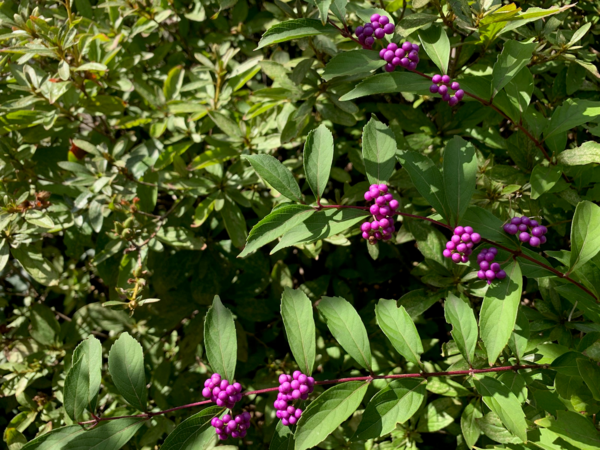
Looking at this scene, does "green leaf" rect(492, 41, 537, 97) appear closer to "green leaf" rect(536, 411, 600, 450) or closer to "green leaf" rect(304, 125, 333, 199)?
"green leaf" rect(304, 125, 333, 199)

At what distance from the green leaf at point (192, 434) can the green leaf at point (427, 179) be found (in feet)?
2.98

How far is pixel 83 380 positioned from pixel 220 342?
1.44 feet

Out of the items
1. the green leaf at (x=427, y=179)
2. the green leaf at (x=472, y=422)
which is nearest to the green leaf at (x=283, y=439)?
the green leaf at (x=472, y=422)

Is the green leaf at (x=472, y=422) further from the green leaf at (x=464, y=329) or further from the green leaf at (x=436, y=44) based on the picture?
the green leaf at (x=436, y=44)

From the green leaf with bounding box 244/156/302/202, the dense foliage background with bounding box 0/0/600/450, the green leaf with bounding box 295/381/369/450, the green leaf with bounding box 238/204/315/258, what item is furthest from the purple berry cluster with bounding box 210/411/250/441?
the green leaf with bounding box 244/156/302/202

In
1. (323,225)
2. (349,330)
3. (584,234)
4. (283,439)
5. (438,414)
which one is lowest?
(438,414)

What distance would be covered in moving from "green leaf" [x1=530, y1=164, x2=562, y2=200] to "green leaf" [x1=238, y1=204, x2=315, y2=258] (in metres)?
0.76

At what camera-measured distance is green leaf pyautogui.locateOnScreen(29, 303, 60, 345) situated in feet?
8.23

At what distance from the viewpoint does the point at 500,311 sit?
132cm

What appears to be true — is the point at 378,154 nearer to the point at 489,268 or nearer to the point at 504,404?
the point at 489,268

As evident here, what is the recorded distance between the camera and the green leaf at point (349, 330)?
148 centimetres

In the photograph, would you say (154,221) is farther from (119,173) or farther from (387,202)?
(387,202)

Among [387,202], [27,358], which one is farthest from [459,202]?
[27,358]

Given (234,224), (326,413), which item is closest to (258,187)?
(234,224)
